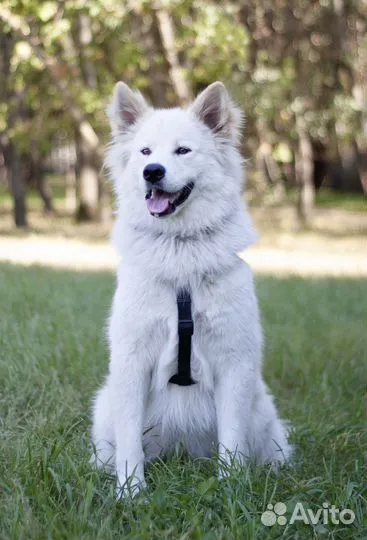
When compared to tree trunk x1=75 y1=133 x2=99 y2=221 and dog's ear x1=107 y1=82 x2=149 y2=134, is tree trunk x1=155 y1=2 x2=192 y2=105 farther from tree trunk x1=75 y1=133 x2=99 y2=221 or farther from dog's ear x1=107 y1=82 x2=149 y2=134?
dog's ear x1=107 y1=82 x2=149 y2=134

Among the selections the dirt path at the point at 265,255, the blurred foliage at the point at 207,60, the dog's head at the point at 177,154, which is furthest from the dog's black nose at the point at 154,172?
the blurred foliage at the point at 207,60

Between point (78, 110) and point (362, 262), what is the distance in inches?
222

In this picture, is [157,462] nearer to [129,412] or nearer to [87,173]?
[129,412]

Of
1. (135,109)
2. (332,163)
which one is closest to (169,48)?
(135,109)

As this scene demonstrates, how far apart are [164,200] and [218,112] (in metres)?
0.56

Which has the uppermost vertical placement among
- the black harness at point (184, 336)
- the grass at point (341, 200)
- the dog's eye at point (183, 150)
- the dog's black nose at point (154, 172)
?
the dog's eye at point (183, 150)

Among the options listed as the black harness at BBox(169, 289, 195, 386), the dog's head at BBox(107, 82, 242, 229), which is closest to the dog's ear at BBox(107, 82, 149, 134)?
the dog's head at BBox(107, 82, 242, 229)

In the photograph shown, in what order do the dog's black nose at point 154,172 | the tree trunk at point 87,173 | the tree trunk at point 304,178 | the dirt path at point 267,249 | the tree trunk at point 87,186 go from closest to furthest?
the dog's black nose at point 154,172 → the dirt path at point 267,249 → the tree trunk at point 87,173 → the tree trunk at point 304,178 → the tree trunk at point 87,186

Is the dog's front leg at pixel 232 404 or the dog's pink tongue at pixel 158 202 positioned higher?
the dog's pink tongue at pixel 158 202

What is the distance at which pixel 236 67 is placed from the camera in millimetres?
14461

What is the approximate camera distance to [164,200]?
3576 millimetres

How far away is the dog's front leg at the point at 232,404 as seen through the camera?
343 cm

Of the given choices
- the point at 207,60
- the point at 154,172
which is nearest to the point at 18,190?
the point at 207,60

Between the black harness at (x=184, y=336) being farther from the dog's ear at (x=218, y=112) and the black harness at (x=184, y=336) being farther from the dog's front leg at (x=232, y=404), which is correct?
the dog's ear at (x=218, y=112)
